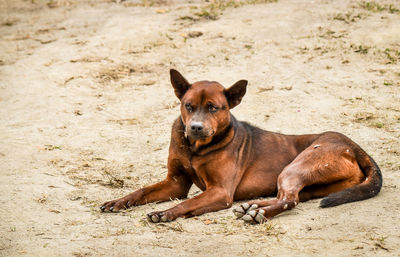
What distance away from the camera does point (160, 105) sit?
929 centimetres

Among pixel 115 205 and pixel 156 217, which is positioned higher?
pixel 156 217

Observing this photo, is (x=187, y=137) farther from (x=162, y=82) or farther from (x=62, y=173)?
(x=162, y=82)

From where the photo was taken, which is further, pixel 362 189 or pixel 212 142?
pixel 212 142

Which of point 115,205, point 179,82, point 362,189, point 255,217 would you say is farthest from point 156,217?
point 362,189

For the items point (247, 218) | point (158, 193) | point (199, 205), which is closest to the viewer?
point (247, 218)

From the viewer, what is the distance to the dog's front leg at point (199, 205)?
5.22 metres

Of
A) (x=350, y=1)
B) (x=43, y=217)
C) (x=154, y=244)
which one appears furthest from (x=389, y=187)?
(x=350, y=1)

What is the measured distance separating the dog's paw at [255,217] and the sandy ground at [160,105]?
102 millimetres

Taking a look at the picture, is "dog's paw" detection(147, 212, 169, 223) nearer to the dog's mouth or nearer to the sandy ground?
the sandy ground

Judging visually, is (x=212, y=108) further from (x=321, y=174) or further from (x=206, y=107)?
(x=321, y=174)

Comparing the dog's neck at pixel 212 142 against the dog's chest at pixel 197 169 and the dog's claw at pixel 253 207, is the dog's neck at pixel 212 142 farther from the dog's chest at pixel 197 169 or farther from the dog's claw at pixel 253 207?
the dog's claw at pixel 253 207

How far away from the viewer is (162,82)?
33.0 feet

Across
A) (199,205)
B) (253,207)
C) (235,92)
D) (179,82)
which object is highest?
(179,82)

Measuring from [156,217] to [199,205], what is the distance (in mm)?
535
